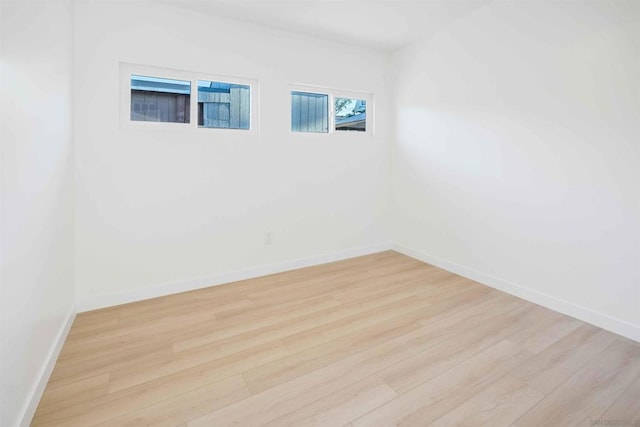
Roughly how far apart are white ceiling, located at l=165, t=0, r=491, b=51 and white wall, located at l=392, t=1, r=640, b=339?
240mm

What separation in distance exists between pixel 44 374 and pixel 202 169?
5.90 feet

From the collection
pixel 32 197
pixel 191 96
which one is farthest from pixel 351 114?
pixel 32 197

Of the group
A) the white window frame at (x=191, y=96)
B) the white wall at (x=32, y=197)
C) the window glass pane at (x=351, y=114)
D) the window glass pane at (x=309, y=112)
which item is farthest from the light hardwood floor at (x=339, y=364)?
the window glass pane at (x=351, y=114)

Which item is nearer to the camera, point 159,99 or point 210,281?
point 159,99

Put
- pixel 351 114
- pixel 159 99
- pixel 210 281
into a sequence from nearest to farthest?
pixel 159 99 → pixel 210 281 → pixel 351 114

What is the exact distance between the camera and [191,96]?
2785 mm

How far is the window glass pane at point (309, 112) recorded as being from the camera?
11.1 feet

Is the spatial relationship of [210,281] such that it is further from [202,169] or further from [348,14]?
[348,14]

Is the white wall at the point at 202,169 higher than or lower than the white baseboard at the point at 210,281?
higher

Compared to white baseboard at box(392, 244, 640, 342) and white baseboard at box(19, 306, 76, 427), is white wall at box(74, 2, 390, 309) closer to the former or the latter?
white baseboard at box(19, 306, 76, 427)

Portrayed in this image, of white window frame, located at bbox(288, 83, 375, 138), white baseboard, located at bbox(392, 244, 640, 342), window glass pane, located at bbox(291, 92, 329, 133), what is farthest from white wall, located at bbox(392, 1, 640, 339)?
window glass pane, located at bbox(291, 92, 329, 133)

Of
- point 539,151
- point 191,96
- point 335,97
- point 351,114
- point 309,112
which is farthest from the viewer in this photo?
point 351,114

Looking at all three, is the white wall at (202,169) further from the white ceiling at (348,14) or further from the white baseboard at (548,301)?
the white baseboard at (548,301)

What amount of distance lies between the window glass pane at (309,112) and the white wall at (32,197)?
195cm
